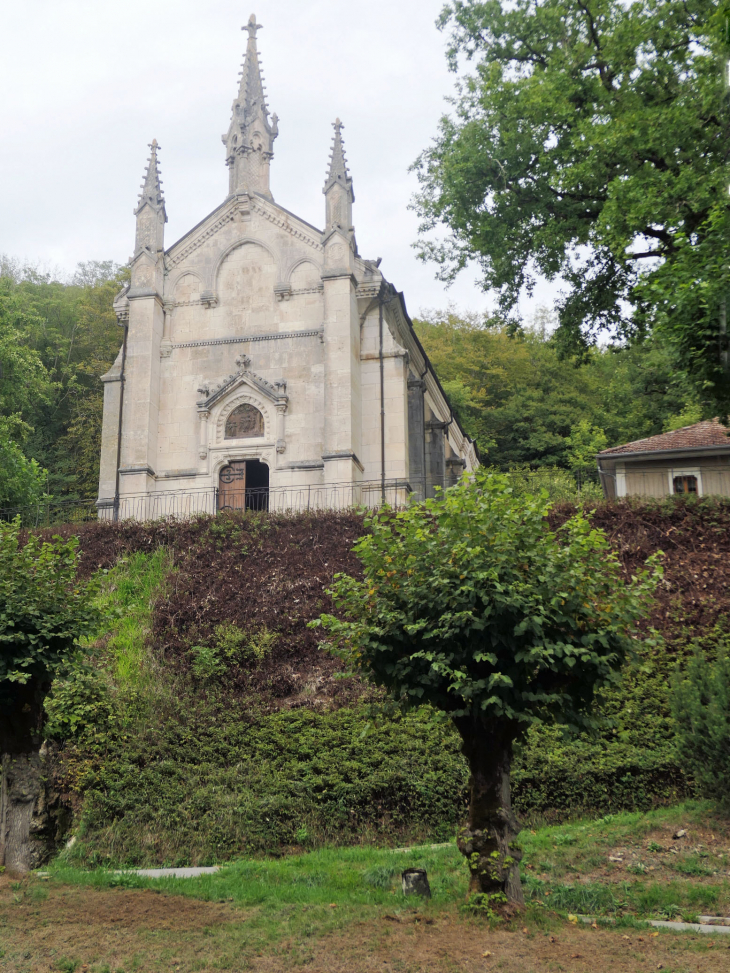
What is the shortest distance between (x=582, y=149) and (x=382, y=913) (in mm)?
17769

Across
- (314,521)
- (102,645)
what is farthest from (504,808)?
(314,521)

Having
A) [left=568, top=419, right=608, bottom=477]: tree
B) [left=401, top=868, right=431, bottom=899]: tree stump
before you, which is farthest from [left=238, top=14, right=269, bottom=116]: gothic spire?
[left=401, top=868, right=431, bottom=899]: tree stump

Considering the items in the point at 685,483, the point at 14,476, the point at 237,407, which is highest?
the point at 237,407

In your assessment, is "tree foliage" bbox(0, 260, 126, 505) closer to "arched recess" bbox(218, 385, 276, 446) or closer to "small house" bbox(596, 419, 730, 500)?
"arched recess" bbox(218, 385, 276, 446)

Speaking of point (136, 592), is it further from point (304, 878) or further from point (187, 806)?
point (304, 878)

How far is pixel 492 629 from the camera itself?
9.95 metres

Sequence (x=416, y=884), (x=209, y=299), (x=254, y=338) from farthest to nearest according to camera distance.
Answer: (x=209, y=299) < (x=254, y=338) < (x=416, y=884)

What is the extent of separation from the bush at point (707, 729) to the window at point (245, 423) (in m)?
19.0

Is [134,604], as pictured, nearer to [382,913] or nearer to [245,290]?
[382,913]

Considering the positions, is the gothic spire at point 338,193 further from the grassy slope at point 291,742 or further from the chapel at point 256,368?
the grassy slope at point 291,742

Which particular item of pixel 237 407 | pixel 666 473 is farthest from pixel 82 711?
pixel 666 473

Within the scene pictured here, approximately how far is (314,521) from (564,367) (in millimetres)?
35621

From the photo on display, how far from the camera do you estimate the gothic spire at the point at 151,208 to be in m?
31.8

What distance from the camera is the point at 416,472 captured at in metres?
31.8
